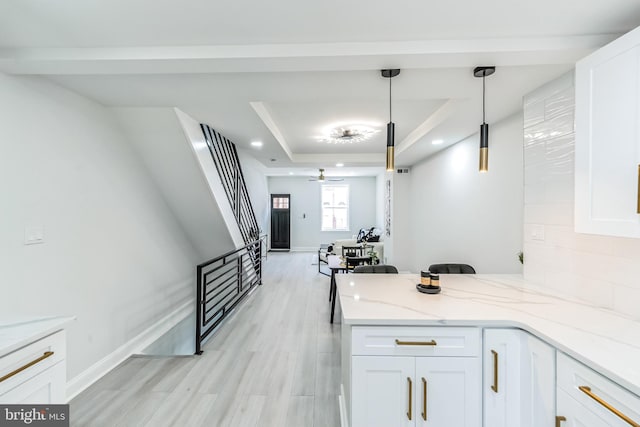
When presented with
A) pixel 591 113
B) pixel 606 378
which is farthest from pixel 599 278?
pixel 591 113

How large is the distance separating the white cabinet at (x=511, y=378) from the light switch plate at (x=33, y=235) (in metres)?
3.01

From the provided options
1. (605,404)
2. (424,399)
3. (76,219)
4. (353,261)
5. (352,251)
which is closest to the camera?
(605,404)

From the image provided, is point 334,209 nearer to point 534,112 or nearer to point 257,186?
point 257,186

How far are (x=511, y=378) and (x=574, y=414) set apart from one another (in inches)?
10.4

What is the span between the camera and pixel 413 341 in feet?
4.54

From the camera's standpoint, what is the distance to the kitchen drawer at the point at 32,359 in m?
1.00

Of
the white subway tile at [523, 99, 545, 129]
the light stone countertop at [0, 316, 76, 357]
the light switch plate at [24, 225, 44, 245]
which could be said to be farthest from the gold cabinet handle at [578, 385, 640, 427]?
the light switch plate at [24, 225, 44, 245]

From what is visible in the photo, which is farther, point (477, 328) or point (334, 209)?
point (334, 209)

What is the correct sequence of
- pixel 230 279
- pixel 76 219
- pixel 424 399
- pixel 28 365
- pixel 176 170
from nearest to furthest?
pixel 28 365, pixel 424 399, pixel 76 219, pixel 176 170, pixel 230 279

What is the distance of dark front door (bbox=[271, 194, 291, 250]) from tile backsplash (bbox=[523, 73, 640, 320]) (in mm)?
7808

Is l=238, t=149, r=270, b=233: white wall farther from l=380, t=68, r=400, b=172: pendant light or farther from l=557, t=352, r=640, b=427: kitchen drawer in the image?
l=557, t=352, r=640, b=427: kitchen drawer

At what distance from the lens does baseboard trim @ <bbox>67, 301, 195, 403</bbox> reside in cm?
212

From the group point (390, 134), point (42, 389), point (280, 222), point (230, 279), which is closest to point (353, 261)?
point (230, 279)

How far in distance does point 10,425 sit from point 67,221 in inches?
60.7
